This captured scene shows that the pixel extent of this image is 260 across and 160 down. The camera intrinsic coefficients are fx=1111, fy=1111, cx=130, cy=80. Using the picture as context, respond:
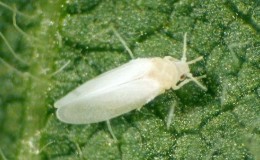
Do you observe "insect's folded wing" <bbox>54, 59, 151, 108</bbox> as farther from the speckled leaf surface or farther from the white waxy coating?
the speckled leaf surface

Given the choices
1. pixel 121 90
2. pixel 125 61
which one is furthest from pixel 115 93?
pixel 125 61

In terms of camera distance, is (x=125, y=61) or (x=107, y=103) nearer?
(x=107, y=103)

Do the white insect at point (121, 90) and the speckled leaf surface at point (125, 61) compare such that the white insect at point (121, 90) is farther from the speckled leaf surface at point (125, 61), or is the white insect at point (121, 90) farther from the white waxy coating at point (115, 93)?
the speckled leaf surface at point (125, 61)

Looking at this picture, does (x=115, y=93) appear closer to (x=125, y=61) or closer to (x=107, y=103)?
(x=107, y=103)

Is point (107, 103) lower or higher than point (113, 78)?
lower

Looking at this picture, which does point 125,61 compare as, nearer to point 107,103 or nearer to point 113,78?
point 113,78

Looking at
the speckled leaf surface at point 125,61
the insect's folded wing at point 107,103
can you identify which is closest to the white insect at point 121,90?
the insect's folded wing at point 107,103

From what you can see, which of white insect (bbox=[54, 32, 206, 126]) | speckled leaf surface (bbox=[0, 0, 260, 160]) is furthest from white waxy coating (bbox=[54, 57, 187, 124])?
speckled leaf surface (bbox=[0, 0, 260, 160])
